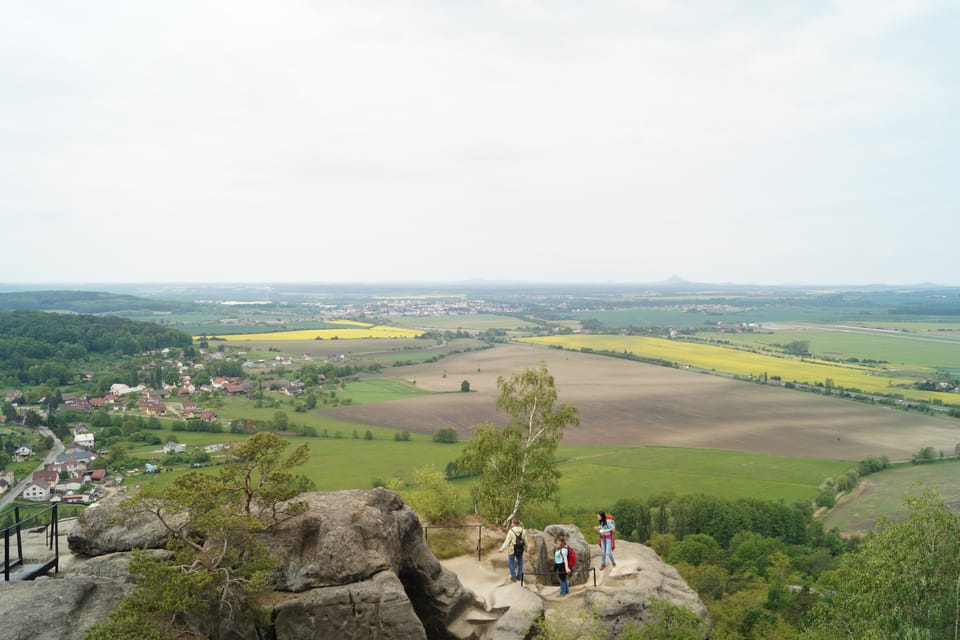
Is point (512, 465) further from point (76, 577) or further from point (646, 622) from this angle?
point (76, 577)

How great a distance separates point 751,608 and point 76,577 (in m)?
37.4

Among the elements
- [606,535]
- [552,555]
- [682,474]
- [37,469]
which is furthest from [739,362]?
[37,469]

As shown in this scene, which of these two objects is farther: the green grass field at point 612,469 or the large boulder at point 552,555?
the green grass field at point 612,469

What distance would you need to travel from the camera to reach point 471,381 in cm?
11369

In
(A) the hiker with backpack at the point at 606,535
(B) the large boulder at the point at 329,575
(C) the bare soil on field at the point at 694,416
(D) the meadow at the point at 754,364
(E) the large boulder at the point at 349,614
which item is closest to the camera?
(B) the large boulder at the point at 329,575

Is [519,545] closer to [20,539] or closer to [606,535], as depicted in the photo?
[606,535]

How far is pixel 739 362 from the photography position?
142 m

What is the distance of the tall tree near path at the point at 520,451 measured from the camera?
30250 millimetres

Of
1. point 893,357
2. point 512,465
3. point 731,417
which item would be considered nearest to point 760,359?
point 893,357

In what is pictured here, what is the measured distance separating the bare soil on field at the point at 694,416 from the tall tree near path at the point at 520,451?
40.2 m

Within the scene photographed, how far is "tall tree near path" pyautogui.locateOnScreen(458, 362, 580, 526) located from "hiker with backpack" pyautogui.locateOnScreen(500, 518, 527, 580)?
7347mm

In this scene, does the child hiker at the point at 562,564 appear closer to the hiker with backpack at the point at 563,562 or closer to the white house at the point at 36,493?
the hiker with backpack at the point at 563,562

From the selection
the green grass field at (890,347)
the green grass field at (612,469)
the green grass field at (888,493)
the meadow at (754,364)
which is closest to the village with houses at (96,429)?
the green grass field at (612,469)

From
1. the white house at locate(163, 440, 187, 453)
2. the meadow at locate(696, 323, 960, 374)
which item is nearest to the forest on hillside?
the white house at locate(163, 440, 187, 453)
